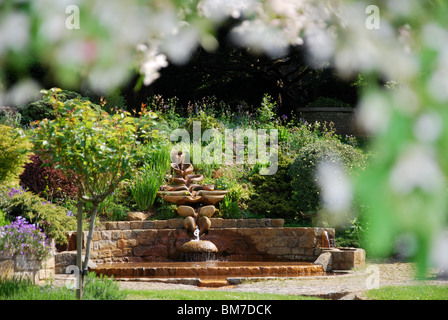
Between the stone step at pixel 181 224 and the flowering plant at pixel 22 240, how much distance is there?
10.1ft

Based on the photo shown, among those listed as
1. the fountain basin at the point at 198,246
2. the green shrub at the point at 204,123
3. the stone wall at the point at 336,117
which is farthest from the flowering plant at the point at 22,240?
the stone wall at the point at 336,117

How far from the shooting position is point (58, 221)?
7.39 meters

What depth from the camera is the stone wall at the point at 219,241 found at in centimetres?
922

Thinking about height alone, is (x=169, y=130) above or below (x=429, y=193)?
above

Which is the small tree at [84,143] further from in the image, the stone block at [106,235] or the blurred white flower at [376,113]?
the blurred white flower at [376,113]

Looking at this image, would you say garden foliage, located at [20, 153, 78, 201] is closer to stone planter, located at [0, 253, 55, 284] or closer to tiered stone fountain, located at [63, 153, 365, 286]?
tiered stone fountain, located at [63, 153, 365, 286]

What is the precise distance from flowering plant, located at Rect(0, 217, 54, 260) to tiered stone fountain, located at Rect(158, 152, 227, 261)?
3244mm

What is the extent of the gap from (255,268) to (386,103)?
677 centimetres

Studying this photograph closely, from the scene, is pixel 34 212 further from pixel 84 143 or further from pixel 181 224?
pixel 181 224

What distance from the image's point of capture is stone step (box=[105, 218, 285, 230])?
9.42 meters

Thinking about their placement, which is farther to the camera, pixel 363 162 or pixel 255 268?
pixel 363 162
